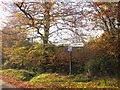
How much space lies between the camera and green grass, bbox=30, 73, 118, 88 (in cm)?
444

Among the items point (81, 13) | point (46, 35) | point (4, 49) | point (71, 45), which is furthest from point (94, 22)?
point (4, 49)

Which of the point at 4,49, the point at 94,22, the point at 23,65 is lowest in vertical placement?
the point at 23,65

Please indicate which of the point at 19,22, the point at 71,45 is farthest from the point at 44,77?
the point at 19,22

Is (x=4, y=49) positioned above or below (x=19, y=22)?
below

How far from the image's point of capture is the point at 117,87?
4531mm

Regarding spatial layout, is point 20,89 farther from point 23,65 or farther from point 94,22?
point 94,22

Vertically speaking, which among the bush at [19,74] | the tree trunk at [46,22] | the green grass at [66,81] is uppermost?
the tree trunk at [46,22]

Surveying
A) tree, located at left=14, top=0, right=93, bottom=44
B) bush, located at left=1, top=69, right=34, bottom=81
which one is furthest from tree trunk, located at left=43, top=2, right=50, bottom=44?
bush, located at left=1, top=69, right=34, bottom=81

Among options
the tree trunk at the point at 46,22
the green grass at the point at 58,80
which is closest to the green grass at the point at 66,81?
the green grass at the point at 58,80

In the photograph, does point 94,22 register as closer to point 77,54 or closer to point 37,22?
point 77,54

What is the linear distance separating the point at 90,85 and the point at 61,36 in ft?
3.14

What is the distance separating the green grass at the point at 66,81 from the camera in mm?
4438

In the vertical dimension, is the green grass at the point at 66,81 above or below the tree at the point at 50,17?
below

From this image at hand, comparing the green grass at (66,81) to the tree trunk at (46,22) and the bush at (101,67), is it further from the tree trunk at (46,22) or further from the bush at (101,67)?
the tree trunk at (46,22)
